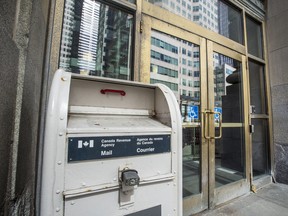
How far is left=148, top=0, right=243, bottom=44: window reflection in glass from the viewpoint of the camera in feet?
7.43

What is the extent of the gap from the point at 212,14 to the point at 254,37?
1230 millimetres

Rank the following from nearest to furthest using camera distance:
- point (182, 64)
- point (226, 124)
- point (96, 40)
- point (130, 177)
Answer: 1. point (130, 177)
2. point (96, 40)
3. point (182, 64)
4. point (226, 124)

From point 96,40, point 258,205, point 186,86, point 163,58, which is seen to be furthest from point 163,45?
point 258,205

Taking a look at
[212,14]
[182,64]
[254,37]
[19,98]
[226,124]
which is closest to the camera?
[19,98]

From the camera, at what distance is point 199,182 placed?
7.23ft

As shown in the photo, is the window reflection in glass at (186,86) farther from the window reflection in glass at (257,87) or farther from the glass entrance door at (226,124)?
the window reflection in glass at (257,87)

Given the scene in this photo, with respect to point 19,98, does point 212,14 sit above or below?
→ above

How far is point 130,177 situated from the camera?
88 centimetres

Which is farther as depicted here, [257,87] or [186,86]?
[257,87]

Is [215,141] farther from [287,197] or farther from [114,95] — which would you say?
[114,95]

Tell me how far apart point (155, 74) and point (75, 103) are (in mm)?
1104

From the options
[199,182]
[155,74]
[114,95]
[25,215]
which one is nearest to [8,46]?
[114,95]

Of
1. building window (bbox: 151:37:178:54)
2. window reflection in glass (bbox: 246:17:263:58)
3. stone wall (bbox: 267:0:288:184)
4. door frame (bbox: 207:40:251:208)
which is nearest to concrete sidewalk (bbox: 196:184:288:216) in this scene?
door frame (bbox: 207:40:251:208)

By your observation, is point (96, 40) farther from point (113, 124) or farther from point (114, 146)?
point (114, 146)
